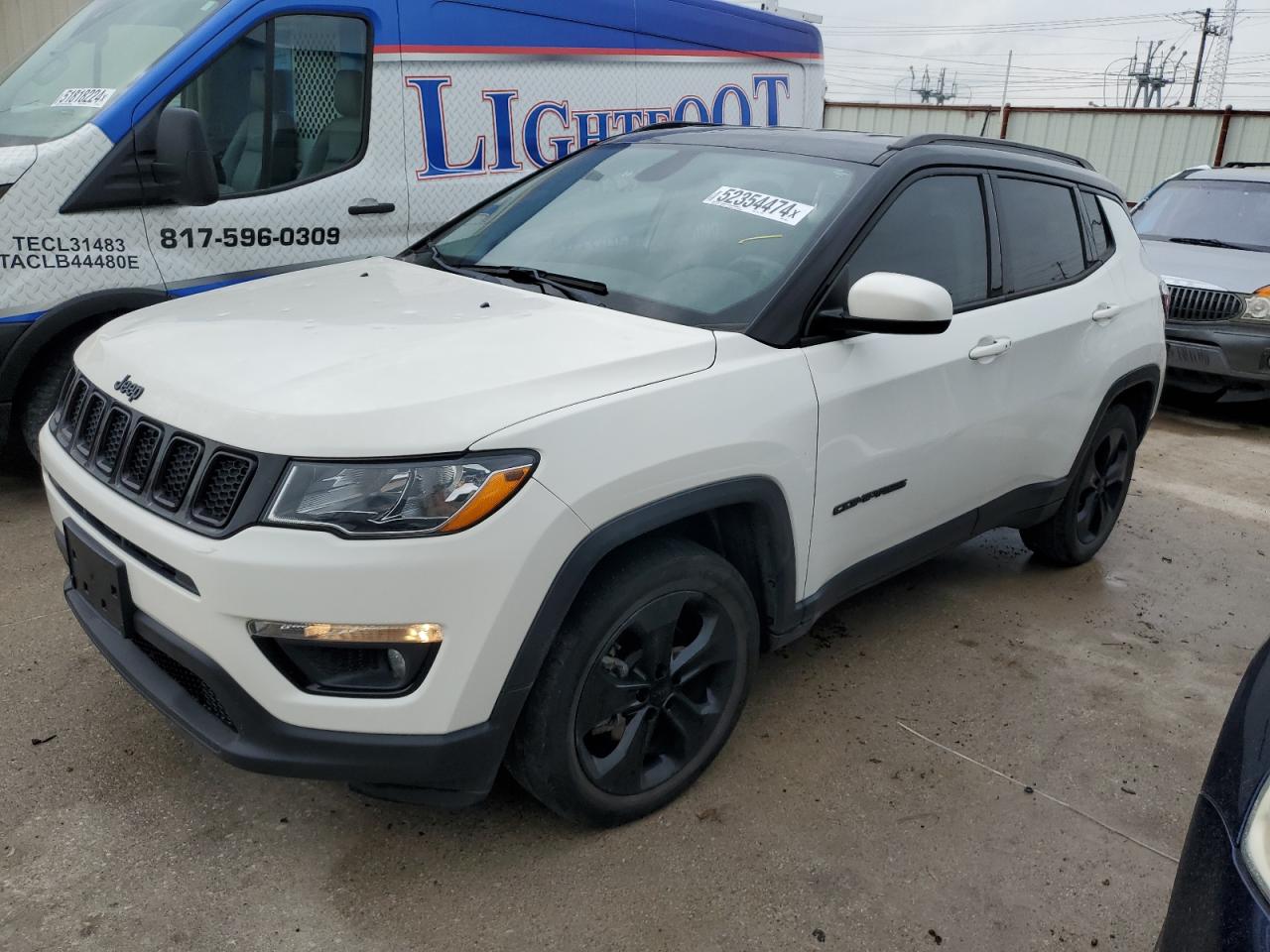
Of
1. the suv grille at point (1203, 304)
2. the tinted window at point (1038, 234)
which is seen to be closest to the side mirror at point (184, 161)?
the tinted window at point (1038, 234)

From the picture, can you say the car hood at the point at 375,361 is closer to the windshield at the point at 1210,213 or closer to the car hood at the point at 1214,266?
Result: the car hood at the point at 1214,266

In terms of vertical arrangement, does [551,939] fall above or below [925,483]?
below

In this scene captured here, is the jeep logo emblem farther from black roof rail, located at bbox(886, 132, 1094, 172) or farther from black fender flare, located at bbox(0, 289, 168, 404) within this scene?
black roof rail, located at bbox(886, 132, 1094, 172)

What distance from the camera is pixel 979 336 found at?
3344 millimetres

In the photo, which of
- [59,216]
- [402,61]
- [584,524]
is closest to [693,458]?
[584,524]

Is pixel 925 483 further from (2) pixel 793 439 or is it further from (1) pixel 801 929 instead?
(1) pixel 801 929

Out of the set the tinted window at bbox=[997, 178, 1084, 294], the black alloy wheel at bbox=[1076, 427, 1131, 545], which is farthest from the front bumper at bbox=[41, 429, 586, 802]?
the black alloy wheel at bbox=[1076, 427, 1131, 545]

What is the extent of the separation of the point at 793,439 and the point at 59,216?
3.30 m

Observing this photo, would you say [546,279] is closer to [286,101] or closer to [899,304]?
[899,304]

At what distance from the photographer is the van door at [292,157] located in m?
4.68

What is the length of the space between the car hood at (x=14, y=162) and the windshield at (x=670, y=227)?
1.85 metres

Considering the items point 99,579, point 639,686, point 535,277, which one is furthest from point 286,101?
point 639,686

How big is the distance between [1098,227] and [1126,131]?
13975mm

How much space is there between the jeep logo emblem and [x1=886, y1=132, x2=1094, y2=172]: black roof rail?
2.22m
